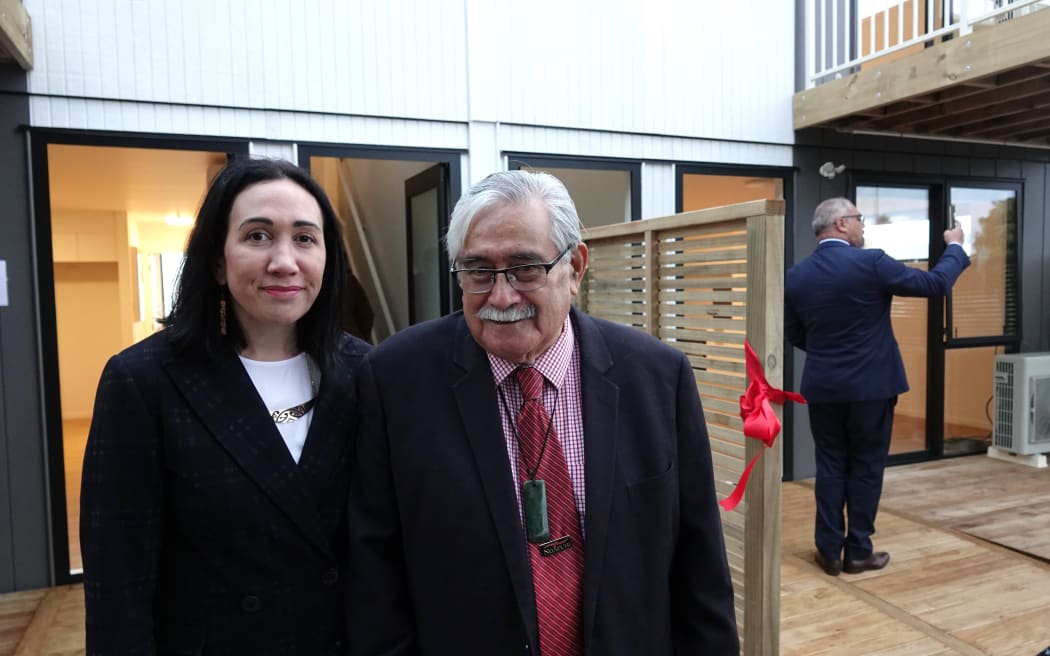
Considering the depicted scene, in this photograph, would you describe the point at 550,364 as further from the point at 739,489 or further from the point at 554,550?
the point at 739,489

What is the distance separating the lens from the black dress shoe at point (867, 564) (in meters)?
3.65

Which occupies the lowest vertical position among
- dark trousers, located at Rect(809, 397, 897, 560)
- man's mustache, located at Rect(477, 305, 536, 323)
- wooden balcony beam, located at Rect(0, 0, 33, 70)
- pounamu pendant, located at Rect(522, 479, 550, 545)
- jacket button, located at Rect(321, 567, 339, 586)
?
dark trousers, located at Rect(809, 397, 897, 560)

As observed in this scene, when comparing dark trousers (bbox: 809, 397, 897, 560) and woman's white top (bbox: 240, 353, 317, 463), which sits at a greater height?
woman's white top (bbox: 240, 353, 317, 463)

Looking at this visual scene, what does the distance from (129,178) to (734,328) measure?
5285 millimetres

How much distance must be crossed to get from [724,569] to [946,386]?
5.58 m

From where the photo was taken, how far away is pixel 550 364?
1299 millimetres

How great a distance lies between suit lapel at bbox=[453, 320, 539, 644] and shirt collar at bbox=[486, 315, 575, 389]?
2 centimetres

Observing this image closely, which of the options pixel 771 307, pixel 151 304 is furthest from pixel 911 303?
pixel 151 304

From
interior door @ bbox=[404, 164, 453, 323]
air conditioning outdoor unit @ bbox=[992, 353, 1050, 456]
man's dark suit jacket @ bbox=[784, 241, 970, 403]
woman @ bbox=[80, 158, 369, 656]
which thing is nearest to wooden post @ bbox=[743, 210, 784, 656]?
woman @ bbox=[80, 158, 369, 656]

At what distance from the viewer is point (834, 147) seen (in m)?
5.25

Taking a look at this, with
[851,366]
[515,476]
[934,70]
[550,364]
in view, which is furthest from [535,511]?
[934,70]

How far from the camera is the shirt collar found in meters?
1.28

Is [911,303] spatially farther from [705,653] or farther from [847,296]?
[705,653]

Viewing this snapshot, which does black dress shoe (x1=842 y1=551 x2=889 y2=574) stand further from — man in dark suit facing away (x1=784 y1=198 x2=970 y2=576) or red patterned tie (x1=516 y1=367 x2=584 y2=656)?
red patterned tie (x1=516 y1=367 x2=584 y2=656)
